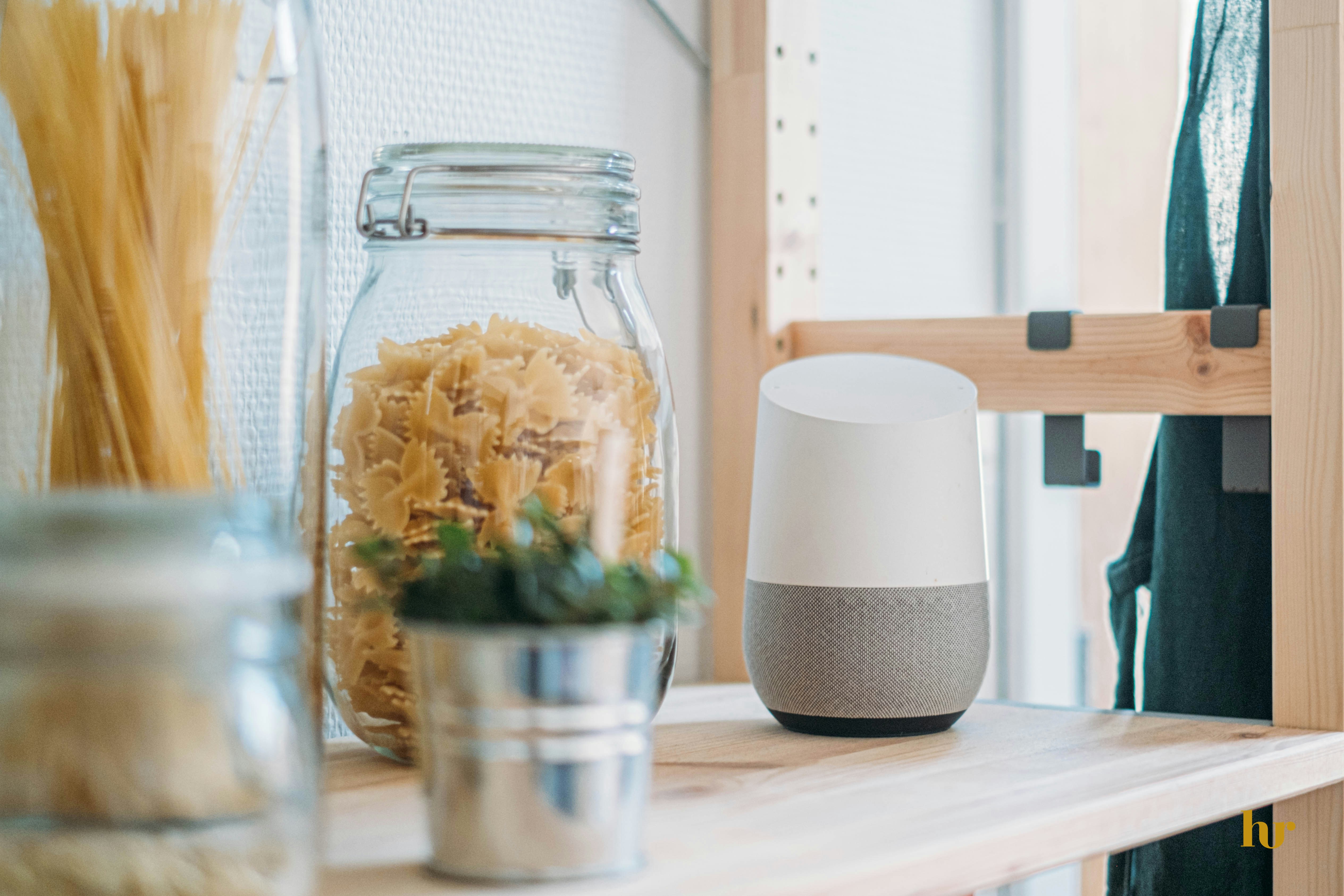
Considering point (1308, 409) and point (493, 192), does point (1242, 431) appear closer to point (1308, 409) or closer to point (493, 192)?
point (1308, 409)

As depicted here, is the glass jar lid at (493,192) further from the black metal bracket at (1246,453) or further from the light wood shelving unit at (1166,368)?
the black metal bracket at (1246,453)

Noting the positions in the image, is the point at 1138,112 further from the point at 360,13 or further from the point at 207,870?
the point at 207,870

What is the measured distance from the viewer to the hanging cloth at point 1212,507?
85 centimetres

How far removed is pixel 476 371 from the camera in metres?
0.57

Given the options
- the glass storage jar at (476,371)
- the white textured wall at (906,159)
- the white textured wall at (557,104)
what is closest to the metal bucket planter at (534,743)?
the glass storage jar at (476,371)

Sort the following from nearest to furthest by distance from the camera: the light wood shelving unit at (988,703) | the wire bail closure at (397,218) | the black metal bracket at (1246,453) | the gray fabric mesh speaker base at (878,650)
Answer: the light wood shelving unit at (988,703), the wire bail closure at (397,218), the gray fabric mesh speaker base at (878,650), the black metal bracket at (1246,453)

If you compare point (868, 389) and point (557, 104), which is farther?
point (557, 104)

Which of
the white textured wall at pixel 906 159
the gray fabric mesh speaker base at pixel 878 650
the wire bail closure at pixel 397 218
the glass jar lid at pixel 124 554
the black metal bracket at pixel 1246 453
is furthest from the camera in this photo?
the white textured wall at pixel 906 159

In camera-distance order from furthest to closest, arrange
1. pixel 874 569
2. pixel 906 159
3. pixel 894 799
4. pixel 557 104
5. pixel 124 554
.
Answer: pixel 906 159
pixel 557 104
pixel 874 569
pixel 894 799
pixel 124 554

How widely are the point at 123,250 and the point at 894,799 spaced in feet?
1.19

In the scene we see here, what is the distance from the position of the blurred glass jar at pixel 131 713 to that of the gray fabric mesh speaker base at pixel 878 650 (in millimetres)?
355

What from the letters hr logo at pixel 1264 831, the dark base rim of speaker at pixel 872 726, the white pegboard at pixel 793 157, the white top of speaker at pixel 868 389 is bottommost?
the letters hr logo at pixel 1264 831

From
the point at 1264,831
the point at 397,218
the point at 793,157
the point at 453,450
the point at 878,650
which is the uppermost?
the point at 793,157

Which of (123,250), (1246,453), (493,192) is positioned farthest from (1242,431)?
(123,250)
